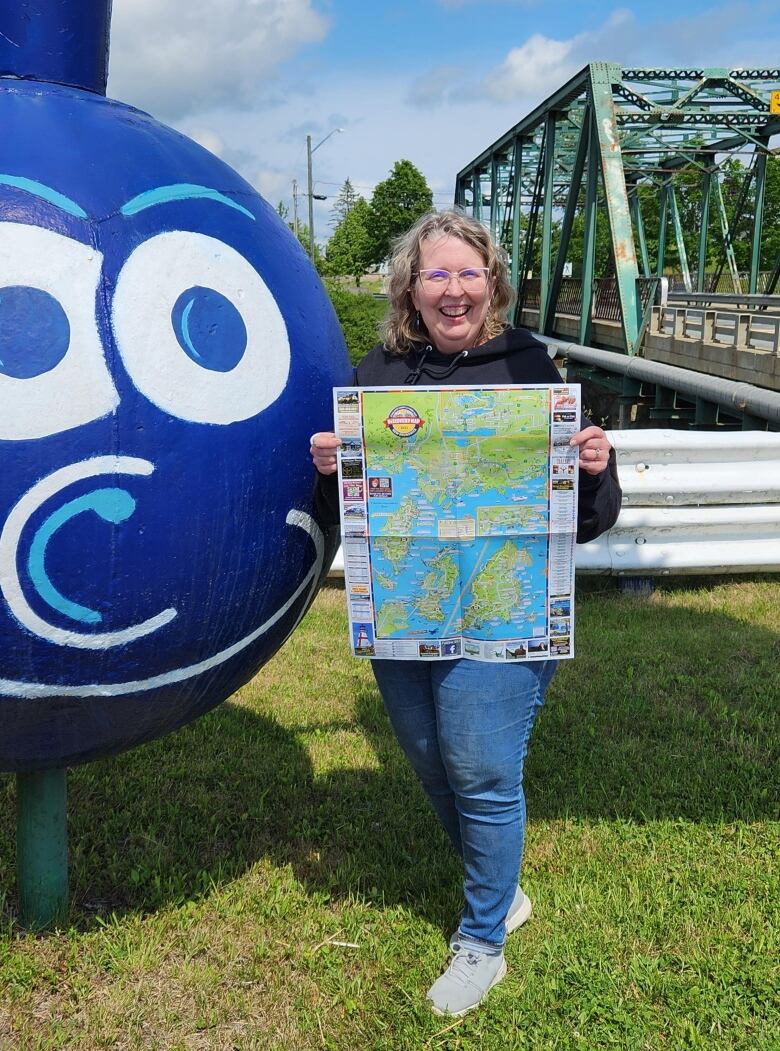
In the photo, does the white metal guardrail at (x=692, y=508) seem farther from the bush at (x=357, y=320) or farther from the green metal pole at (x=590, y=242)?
the bush at (x=357, y=320)

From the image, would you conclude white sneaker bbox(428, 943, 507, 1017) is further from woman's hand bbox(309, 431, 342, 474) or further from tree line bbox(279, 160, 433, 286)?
tree line bbox(279, 160, 433, 286)

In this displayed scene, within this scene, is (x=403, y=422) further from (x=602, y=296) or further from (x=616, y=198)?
(x=602, y=296)

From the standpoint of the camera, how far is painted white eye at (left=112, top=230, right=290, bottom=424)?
1.90 meters

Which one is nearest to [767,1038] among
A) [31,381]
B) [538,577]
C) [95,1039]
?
[538,577]

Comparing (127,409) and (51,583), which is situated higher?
(127,409)

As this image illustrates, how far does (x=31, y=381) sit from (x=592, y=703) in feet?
10.2

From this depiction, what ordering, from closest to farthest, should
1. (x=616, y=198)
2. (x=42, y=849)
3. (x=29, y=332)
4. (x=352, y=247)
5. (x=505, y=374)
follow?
(x=29, y=332) < (x=505, y=374) < (x=42, y=849) < (x=616, y=198) < (x=352, y=247)

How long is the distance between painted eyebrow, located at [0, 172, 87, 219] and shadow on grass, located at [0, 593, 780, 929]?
1947mm

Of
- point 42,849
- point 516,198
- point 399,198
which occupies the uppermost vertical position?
point 399,198

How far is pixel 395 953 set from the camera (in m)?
2.64

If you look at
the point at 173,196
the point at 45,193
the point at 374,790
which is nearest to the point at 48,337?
the point at 45,193

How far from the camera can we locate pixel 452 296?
2.22 metres

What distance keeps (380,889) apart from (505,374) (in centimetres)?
161

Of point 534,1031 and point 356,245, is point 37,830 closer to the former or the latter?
point 534,1031
